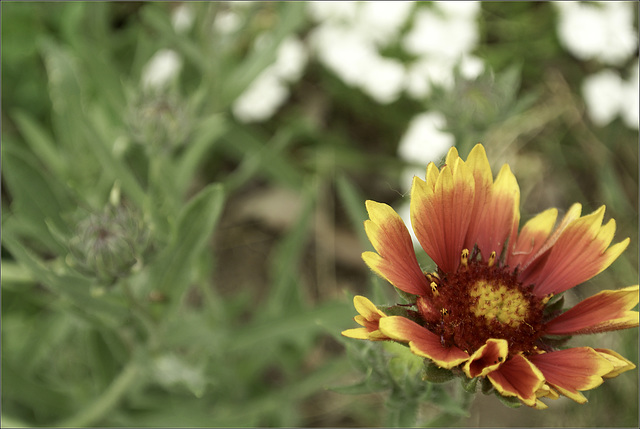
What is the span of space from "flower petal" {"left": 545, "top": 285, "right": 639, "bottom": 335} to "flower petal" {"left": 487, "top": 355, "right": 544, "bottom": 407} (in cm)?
16

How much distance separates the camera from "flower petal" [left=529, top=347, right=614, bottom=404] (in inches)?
35.2

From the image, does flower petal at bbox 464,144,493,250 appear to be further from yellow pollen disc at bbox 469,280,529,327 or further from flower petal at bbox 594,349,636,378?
flower petal at bbox 594,349,636,378

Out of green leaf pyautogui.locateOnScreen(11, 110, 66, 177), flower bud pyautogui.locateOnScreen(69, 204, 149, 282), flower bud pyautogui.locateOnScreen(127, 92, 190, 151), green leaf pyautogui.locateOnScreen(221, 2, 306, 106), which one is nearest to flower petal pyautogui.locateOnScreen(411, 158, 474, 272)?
flower bud pyautogui.locateOnScreen(69, 204, 149, 282)

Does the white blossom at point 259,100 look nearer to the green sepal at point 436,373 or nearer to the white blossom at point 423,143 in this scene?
the white blossom at point 423,143

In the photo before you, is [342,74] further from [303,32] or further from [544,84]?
[544,84]

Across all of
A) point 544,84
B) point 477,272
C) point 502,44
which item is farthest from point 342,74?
point 477,272

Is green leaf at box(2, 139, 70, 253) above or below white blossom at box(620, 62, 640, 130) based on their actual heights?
below

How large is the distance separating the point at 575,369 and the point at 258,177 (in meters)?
2.23

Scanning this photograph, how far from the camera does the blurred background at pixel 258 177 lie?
1.57m

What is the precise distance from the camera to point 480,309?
1090 millimetres

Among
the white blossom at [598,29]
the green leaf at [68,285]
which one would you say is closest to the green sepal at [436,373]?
the green leaf at [68,285]

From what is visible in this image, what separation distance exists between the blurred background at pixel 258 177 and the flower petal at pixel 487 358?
25cm

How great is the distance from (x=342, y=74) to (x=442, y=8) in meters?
0.52

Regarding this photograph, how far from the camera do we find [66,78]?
1.87 metres
